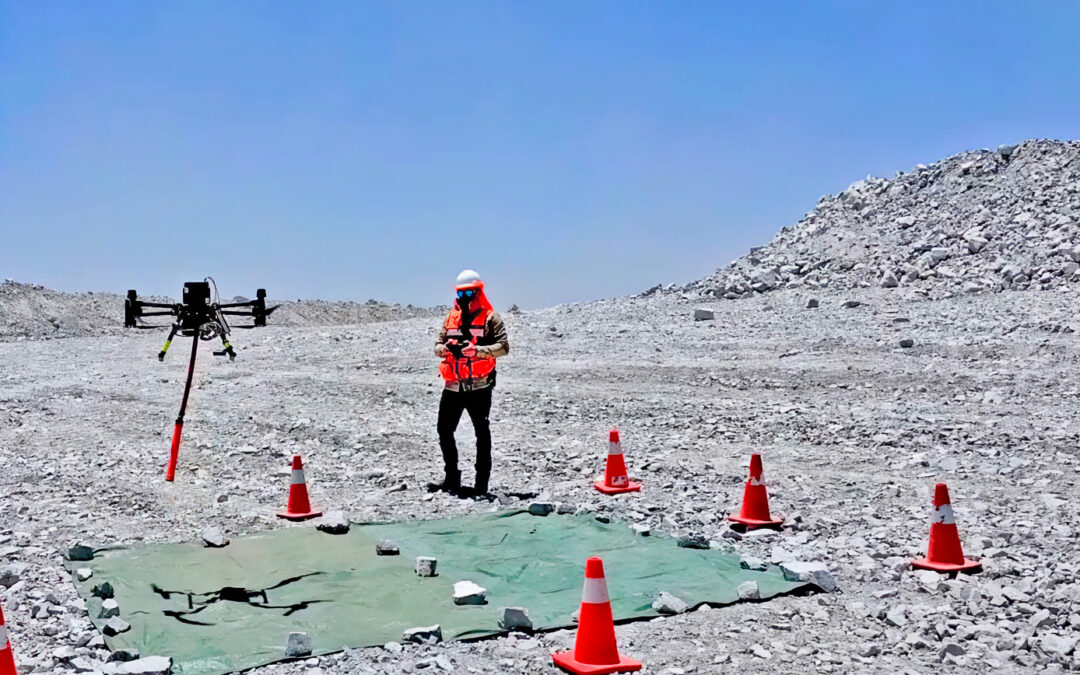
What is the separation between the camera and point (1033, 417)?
39.2 feet

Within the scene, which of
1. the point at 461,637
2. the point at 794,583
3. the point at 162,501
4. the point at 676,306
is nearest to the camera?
the point at 461,637

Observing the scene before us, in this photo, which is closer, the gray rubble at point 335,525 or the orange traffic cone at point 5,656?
the orange traffic cone at point 5,656

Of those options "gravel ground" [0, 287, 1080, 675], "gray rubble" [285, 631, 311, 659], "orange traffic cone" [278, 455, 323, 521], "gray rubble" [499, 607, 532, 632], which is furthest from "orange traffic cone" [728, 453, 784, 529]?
"gray rubble" [285, 631, 311, 659]

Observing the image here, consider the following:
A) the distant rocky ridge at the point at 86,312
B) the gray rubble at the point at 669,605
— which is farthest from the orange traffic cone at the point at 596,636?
the distant rocky ridge at the point at 86,312

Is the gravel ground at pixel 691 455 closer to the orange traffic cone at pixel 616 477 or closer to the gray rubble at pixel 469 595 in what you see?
the orange traffic cone at pixel 616 477

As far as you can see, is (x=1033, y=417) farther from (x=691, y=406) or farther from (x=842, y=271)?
(x=842, y=271)

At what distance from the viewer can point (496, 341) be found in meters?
8.95

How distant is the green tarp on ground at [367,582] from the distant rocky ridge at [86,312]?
86.5 ft

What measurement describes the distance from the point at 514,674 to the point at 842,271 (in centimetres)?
2449

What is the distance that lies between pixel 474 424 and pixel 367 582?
2.75 meters

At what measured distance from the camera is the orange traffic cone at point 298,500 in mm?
8234

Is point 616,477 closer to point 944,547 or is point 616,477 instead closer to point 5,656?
point 944,547

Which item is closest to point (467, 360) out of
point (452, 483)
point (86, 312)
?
point (452, 483)

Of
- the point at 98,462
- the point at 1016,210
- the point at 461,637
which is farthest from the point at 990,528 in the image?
the point at 1016,210
